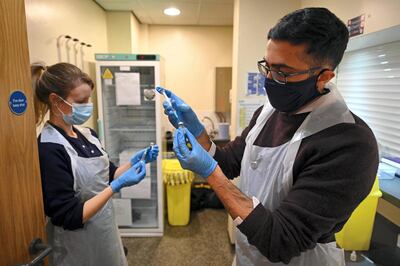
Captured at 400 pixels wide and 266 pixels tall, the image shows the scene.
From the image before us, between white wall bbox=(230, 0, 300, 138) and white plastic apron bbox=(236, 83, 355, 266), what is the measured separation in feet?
4.33

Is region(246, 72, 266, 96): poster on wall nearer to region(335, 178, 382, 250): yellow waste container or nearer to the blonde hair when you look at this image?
region(335, 178, 382, 250): yellow waste container

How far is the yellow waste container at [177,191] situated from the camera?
268 cm

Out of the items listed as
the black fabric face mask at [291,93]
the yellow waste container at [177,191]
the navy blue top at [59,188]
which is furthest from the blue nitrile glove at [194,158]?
the yellow waste container at [177,191]

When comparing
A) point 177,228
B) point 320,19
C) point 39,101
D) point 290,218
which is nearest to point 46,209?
point 39,101

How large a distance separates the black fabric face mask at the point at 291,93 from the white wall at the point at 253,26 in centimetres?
131

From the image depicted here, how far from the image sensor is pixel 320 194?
2.38ft

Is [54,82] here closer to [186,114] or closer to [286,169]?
[186,114]

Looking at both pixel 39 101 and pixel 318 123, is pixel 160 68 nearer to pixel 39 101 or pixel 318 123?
pixel 39 101

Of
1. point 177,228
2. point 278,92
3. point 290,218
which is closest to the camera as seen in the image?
point 290,218

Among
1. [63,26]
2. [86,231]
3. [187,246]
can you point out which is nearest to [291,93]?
[86,231]

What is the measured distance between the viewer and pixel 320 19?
0.77 meters

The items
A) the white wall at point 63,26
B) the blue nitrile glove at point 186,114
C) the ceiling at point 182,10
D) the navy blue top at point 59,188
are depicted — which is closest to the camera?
the navy blue top at point 59,188

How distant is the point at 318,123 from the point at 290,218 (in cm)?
32

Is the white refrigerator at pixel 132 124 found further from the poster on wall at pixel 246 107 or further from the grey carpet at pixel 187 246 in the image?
the poster on wall at pixel 246 107
